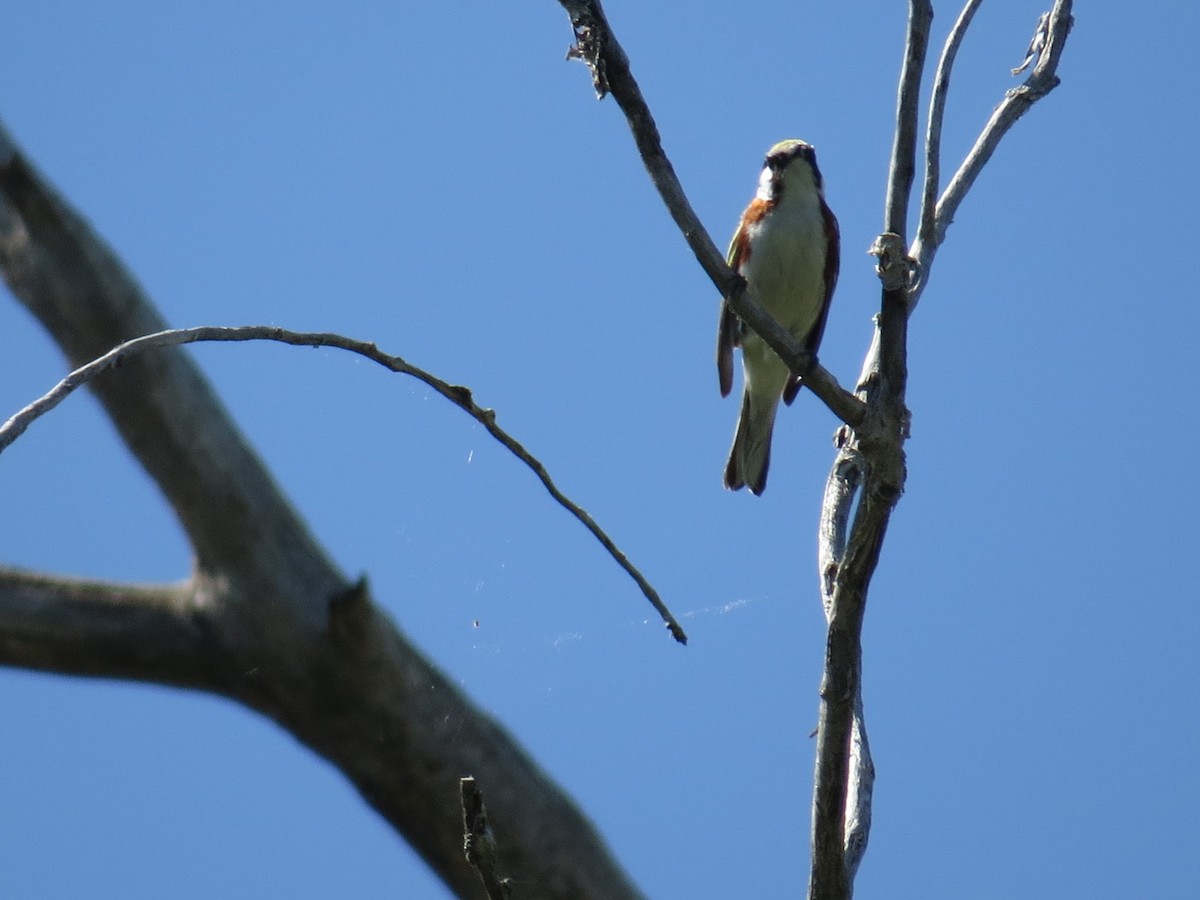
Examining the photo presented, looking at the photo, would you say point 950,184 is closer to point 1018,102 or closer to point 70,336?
point 1018,102

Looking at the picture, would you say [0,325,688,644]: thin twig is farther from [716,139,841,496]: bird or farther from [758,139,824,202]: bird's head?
[758,139,824,202]: bird's head

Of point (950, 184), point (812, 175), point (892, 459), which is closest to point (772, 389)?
point (812, 175)

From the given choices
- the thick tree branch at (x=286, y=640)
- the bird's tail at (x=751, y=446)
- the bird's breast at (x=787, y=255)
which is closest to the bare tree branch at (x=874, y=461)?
the thick tree branch at (x=286, y=640)

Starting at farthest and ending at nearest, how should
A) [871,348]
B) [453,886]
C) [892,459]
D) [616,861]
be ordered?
[871,348] < [892,459] < [616,861] < [453,886]

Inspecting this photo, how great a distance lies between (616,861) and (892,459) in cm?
107

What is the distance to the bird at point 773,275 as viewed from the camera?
6.32 m

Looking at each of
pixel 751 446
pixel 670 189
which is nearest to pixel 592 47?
pixel 670 189

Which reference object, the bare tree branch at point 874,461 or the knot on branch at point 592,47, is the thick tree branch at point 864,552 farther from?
the knot on branch at point 592,47

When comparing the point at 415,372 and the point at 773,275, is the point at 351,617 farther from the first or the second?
the point at 773,275

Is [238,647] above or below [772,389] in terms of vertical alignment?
below

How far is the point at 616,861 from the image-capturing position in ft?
8.43

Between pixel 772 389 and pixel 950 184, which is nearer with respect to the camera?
pixel 950 184

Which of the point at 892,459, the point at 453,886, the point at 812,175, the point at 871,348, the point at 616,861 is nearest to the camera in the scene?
the point at 453,886

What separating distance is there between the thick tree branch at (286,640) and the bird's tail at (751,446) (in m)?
4.07
